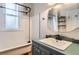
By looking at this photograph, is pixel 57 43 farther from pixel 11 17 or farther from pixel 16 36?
pixel 11 17

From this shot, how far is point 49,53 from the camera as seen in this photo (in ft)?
4.11

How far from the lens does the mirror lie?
4.27 feet

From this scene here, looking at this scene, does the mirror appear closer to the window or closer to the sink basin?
the sink basin

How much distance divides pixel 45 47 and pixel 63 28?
0.30m

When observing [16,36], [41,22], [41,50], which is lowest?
[41,50]

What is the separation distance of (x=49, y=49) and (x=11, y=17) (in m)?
0.55

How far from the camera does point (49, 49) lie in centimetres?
127

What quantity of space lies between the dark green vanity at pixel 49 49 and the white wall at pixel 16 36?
5.3 inches

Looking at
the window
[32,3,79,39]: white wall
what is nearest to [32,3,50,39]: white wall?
[32,3,79,39]: white wall

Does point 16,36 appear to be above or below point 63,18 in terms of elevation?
below

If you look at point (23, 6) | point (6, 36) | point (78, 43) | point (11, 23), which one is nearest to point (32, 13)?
point (23, 6)

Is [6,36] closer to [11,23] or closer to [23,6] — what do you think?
[11,23]

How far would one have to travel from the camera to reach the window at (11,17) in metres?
1.27

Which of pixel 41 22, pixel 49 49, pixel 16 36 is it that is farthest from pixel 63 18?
pixel 16 36
